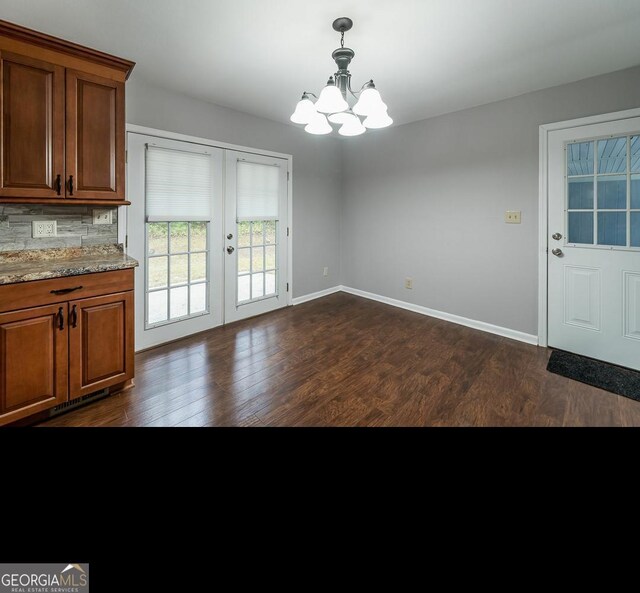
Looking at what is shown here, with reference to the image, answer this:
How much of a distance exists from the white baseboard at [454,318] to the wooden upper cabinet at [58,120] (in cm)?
344

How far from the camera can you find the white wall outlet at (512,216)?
3559 millimetres

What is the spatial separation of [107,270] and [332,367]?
1.75 m

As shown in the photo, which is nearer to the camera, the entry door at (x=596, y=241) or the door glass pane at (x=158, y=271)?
the entry door at (x=596, y=241)

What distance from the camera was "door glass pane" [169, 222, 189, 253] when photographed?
3.52m

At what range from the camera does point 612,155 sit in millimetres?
2928

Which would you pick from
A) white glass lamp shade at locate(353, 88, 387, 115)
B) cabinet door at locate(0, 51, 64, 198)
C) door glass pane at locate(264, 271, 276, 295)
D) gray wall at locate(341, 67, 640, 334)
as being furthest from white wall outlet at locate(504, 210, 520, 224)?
cabinet door at locate(0, 51, 64, 198)

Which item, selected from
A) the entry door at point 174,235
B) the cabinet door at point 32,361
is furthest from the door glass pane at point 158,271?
the cabinet door at point 32,361

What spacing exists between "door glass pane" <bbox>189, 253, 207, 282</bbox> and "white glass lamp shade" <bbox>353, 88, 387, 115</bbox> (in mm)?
2246

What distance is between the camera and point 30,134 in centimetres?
216

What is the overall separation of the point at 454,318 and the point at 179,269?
3.04 metres

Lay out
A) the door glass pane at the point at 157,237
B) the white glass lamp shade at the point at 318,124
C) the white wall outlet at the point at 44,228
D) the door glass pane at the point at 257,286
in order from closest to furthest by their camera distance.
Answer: the white glass lamp shade at the point at 318,124 → the white wall outlet at the point at 44,228 → the door glass pane at the point at 157,237 → the door glass pane at the point at 257,286

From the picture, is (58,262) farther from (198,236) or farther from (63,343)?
(198,236)

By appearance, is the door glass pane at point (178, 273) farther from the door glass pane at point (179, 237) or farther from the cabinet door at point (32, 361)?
the cabinet door at point (32, 361)

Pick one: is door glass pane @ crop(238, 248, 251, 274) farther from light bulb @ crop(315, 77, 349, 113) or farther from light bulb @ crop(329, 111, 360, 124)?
light bulb @ crop(315, 77, 349, 113)
